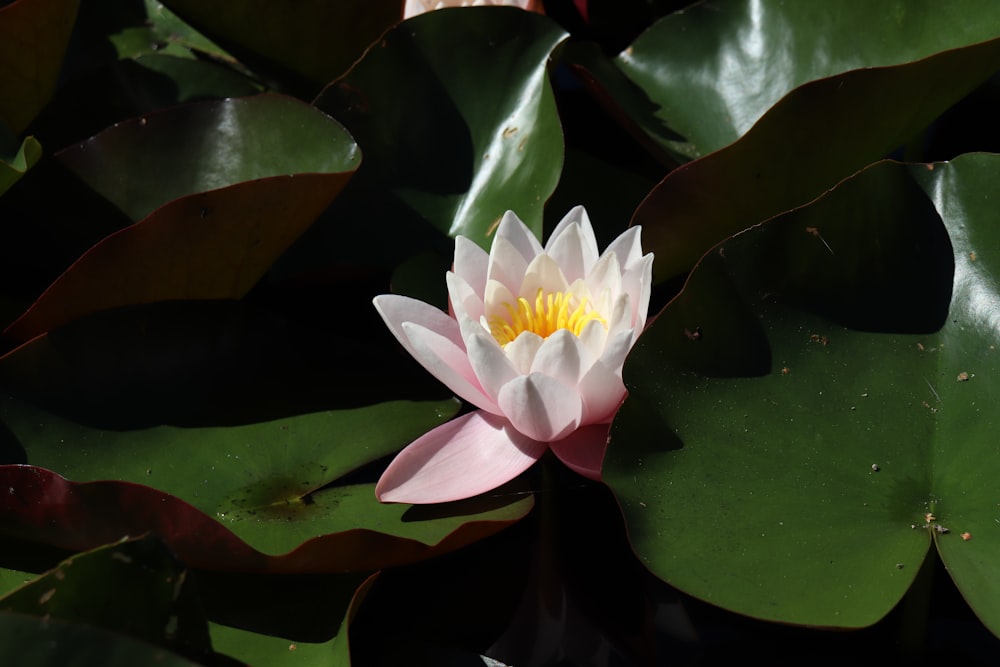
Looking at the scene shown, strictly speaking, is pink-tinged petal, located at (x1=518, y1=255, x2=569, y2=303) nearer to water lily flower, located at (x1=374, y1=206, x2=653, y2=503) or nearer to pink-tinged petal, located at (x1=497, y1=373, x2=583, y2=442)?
water lily flower, located at (x1=374, y1=206, x2=653, y2=503)

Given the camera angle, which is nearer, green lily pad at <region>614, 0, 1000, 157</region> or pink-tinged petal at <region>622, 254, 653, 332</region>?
pink-tinged petal at <region>622, 254, 653, 332</region>

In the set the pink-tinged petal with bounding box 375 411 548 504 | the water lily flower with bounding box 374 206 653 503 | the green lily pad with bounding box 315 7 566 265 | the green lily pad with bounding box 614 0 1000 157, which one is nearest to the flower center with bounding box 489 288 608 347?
the water lily flower with bounding box 374 206 653 503

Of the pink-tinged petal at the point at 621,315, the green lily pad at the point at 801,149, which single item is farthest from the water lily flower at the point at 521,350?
the green lily pad at the point at 801,149

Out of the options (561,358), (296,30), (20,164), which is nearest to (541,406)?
(561,358)

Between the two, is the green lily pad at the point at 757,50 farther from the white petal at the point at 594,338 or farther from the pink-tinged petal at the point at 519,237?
the white petal at the point at 594,338

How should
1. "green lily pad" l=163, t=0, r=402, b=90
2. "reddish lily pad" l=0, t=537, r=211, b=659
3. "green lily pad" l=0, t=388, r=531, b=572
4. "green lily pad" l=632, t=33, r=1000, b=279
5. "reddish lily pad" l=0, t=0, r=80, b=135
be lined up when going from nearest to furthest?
"reddish lily pad" l=0, t=537, r=211, b=659 < "green lily pad" l=0, t=388, r=531, b=572 < "green lily pad" l=632, t=33, r=1000, b=279 < "reddish lily pad" l=0, t=0, r=80, b=135 < "green lily pad" l=163, t=0, r=402, b=90

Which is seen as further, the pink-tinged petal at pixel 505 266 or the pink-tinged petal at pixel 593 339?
the pink-tinged petal at pixel 505 266
